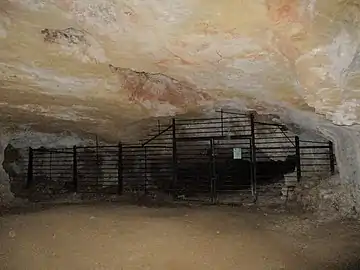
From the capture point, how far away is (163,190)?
20.4 ft

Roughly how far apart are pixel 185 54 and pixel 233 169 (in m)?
3.92

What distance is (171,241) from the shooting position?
3.66 metres

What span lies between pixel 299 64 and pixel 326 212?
242cm

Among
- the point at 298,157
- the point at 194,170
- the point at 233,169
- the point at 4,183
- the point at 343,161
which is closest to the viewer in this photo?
the point at 343,161

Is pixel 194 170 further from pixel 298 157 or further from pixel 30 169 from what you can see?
pixel 30 169

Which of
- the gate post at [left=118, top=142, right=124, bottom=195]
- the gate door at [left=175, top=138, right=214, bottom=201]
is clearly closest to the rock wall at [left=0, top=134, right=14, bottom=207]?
the gate post at [left=118, top=142, right=124, bottom=195]

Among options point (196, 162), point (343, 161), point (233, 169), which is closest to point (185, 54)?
point (343, 161)

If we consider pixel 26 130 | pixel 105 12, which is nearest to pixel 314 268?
pixel 105 12

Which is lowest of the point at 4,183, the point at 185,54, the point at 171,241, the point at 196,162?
the point at 171,241

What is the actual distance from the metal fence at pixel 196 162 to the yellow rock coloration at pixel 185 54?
1154 mm

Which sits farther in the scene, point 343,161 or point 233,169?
point 233,169

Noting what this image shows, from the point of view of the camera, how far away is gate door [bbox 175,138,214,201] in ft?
19.5

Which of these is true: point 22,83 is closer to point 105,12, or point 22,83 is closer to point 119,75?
point 119,75

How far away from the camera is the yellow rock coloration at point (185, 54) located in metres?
2.23
